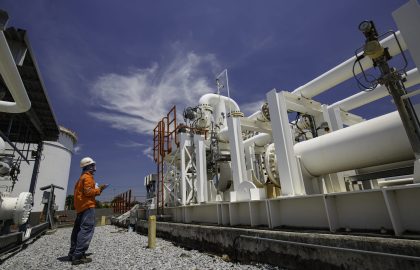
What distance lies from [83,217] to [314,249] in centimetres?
425

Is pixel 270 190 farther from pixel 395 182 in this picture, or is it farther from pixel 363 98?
pixel 363 98

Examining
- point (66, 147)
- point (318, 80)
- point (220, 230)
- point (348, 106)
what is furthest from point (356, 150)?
point (66, 147)

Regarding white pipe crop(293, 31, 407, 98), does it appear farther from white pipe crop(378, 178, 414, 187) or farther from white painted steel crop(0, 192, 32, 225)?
white painted steel crop(0, 192, 32, 225)

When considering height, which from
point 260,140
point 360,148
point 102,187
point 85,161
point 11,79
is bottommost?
point 102,187

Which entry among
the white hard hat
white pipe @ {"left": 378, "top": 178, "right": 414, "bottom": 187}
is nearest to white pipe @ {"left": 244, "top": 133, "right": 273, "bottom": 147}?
white pipe @ {"left": 378, "top": 178, "right": 414, "bottom": 187}

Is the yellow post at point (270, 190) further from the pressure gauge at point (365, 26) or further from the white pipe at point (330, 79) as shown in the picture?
the pressure gauge at point (365, 26)

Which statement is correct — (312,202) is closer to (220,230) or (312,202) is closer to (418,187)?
(418,187)

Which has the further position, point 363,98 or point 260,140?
point 260,140

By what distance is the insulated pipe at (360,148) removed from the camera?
4.25m

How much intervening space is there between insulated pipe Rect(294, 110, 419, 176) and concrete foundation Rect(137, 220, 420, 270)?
5.95 ft

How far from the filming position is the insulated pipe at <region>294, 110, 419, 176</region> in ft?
14.0

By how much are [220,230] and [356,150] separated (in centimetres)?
351

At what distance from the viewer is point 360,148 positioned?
4648mm

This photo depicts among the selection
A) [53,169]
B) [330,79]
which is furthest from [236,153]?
[53,169]
